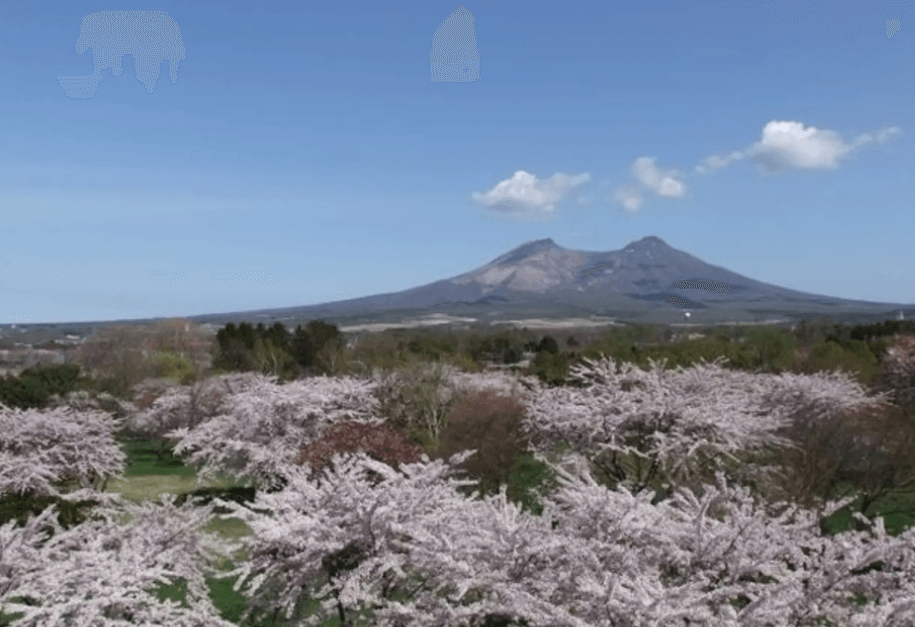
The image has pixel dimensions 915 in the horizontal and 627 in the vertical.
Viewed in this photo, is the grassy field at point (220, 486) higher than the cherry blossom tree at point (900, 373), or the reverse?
the cherry blossom tree at point (900, 373)

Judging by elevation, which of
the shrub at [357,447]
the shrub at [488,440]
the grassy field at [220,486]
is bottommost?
the grassy field at [220,486]

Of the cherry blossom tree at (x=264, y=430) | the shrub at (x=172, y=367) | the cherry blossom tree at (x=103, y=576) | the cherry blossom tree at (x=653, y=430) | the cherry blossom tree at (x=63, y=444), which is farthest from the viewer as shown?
the shrub at (x=172, y=367)

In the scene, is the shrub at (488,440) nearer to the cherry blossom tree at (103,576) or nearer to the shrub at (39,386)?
the cherry blossom tree at (103,576)

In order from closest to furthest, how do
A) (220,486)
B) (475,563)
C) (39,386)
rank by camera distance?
(475,563)
(220,486)
(39,386)

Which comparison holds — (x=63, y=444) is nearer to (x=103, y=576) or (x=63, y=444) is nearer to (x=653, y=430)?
(x=103, y=576)

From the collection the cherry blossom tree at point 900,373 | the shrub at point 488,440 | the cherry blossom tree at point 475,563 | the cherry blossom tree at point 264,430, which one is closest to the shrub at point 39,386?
the cherry blossom tree at point 264,430

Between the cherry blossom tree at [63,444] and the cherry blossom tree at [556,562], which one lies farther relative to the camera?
the cherry blossom tree at [63,444]

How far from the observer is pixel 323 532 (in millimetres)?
11023

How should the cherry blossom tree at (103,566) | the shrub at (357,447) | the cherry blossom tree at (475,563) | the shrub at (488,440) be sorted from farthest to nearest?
the shrub at (488,440)
the shrub at (357,447)
the cherry blossom tree at (103,566)
the cherry blossom tree at (475,563)

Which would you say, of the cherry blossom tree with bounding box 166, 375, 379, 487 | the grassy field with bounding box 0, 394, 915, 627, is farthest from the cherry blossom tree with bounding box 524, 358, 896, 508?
the cherry blossom tree with bounding box 166, 375, 379, 487

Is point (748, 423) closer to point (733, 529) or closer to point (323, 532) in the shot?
point (733, 529)

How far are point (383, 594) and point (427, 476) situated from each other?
1.91m

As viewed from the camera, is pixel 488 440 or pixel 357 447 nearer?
pixel 357 447

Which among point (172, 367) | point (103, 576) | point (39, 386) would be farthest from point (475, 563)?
point (172, 367)
